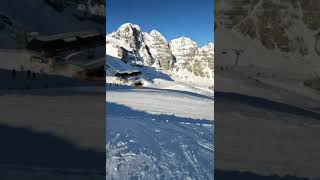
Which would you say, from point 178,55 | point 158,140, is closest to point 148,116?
point 158,140

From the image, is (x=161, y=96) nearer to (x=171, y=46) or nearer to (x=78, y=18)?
(x=78, y=18)

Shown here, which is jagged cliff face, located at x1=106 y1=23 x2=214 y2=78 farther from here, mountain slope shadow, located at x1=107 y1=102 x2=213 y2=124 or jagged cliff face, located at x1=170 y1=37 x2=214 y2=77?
mountain slope shadow, located at x1=107 y1=102 x2=213 y2=124

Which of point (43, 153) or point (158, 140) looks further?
point (158, 140)

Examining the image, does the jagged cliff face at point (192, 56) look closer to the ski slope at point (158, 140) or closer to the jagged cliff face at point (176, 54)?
the jagged cliff face at point (176, 54)

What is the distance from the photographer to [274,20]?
7.89 ft

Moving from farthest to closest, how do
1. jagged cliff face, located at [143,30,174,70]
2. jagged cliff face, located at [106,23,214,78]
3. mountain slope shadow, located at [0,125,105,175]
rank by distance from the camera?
jagged cliff face, located at [143,30,174,70] < jagged cliff face, located at [106,23,214,78] < mountain slope shadow, located at [0,125,105,175]

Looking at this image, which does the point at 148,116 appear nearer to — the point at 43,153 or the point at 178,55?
the point at 43,153

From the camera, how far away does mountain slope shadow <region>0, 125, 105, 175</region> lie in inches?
89.8

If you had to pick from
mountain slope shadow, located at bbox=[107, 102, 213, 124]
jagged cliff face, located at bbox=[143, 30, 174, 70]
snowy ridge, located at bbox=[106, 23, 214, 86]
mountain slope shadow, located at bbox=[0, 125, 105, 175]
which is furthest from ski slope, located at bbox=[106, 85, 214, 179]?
jagged cliff face, located at bbox=[143, 30, 174, 70]

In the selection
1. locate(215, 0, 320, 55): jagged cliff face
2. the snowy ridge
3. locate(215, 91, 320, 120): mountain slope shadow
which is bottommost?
locate(215, 91, 320, 120): mountain slope shadow

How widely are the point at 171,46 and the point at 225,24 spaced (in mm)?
106172

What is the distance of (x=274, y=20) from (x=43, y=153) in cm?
168

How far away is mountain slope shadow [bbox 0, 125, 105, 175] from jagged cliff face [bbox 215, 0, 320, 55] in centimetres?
118

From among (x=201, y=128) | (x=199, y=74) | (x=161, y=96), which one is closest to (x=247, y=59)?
(x=201, y=128)
